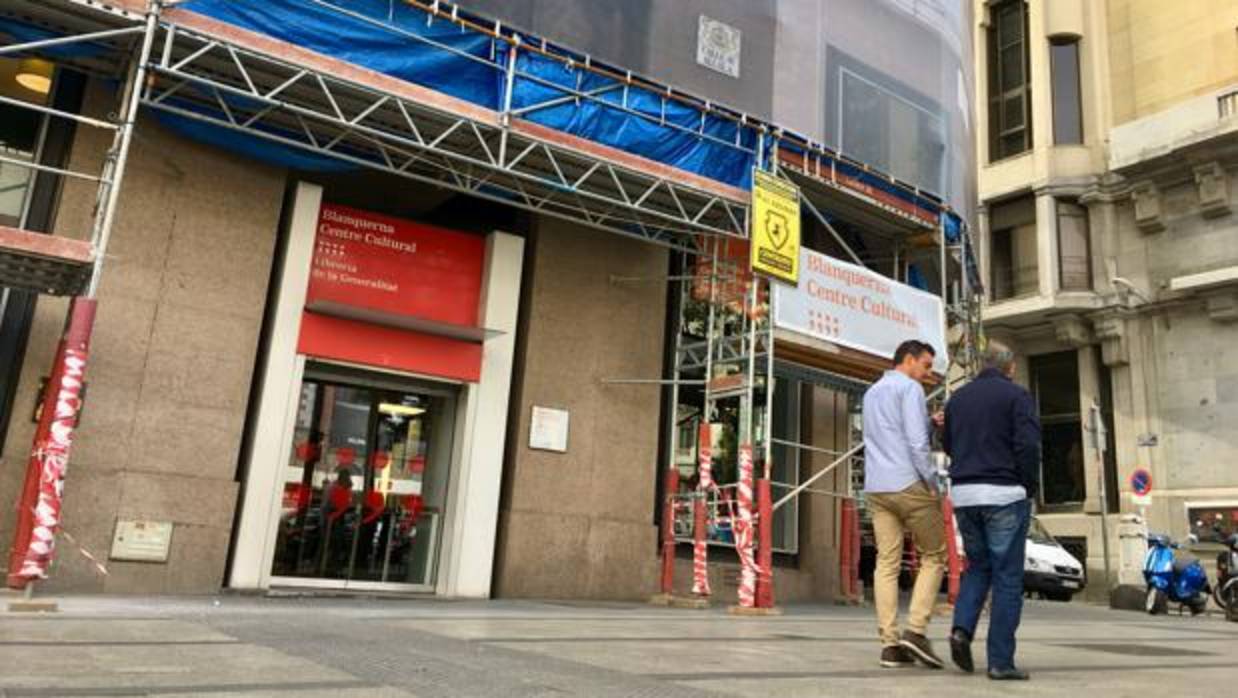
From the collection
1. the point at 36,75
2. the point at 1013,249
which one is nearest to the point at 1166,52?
the point at 1013,249

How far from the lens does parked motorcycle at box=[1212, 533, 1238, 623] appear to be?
1425 cm

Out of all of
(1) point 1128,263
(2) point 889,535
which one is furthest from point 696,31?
(1) point 1128,263

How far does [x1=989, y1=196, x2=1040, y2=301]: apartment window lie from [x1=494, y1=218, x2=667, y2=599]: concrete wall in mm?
19910

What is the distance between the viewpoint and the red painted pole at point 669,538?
12.0 metres

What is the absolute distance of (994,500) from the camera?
5.25 m

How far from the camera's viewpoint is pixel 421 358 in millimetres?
11234

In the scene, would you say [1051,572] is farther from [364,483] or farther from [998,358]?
[998,358]

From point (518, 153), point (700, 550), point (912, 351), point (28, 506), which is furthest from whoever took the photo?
point (700, 550)

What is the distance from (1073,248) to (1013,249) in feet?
6.15

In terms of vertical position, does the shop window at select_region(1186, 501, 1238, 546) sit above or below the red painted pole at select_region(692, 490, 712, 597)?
above

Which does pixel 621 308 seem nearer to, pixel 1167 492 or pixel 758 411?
pixel 758 411

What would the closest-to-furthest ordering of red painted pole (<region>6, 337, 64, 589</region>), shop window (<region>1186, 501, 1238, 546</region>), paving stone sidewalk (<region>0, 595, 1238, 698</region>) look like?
paving stone sidewalk (<region>0, 595, 1238, 698</region>), red painted pole (<region>6, 337, 64, 589</region>), shop window (<region>1186, 501, 1238, 546</region>)

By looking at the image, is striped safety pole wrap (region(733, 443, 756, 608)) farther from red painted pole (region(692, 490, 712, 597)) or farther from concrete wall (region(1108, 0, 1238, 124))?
concrete wall (region(1108, 0, 1238, 124))

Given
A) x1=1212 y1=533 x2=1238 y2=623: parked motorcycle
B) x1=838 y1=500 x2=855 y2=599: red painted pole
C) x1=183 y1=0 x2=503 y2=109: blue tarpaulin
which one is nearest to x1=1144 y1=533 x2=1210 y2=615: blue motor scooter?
x1=1212 y1=533 x2=1238 y2=623: parked motorcycle
